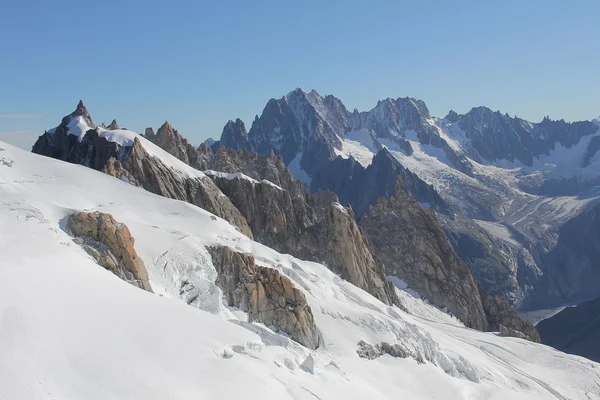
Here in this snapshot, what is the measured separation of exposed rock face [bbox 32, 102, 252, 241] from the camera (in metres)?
69.8

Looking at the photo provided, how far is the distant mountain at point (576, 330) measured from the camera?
454 feet

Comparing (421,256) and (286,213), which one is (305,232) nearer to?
(286,213)

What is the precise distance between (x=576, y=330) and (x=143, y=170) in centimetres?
14042

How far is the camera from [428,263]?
11269 cm

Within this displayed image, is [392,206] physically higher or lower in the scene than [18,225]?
higher

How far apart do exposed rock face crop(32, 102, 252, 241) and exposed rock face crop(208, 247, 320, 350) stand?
28690 mm

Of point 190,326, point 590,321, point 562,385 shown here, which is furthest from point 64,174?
point 590,321

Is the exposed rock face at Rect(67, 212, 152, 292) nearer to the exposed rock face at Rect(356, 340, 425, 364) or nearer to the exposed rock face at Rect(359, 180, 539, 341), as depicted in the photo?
the exposed rock face at Rect(356, 340, 425, 364)

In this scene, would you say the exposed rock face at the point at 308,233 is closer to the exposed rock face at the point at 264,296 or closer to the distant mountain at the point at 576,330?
the exposed rock face at the point at 264,296

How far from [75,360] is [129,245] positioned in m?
15.6

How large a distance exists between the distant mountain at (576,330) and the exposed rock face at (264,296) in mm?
117739

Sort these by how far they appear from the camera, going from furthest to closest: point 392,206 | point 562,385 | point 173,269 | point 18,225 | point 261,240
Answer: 1. point 392,206
2. point 261,240
3. point 562,385
4. point 173,269
5. point 18,225

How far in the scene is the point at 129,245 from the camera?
123ft

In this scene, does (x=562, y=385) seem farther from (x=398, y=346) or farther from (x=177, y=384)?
(x=177, y=384)
